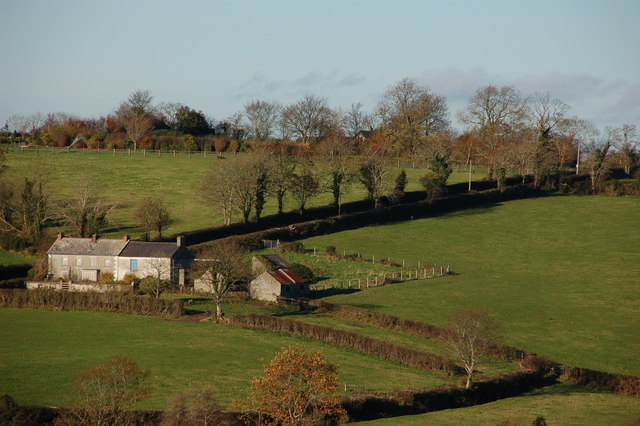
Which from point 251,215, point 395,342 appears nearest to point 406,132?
point 251,215

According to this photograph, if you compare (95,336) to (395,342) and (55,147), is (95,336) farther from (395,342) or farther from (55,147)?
(55,147)

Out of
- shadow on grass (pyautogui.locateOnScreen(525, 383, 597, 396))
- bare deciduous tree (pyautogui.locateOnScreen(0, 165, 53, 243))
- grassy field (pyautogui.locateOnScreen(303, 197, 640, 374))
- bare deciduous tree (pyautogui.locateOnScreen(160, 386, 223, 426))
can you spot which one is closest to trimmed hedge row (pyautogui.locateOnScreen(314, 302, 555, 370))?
shadow on grass (pyautogui.locateOnScreen(525, 383, 597, 396))

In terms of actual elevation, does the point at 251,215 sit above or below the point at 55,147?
below

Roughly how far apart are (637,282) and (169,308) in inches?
1728

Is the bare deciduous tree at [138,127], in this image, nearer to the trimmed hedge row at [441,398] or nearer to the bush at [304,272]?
the bush at [304,272]

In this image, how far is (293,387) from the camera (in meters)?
34.6

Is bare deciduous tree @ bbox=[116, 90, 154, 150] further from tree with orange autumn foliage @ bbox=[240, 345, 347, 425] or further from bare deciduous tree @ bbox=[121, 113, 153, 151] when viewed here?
tree with orange autumn foliage @ bbox=[240, 345, 347, 425]

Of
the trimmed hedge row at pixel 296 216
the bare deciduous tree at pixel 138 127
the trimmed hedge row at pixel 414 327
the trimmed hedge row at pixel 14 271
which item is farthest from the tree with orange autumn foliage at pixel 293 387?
the bare deciduous tree at pixel 138 127

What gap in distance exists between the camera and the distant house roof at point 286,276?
6575 centimetres

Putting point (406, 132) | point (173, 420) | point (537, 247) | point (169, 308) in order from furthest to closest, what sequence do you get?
1. point (406, 132)
2. point (537, 247)
3. point (169, 308)
4. point (173, 420)

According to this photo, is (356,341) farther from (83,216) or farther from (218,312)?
(83,216)

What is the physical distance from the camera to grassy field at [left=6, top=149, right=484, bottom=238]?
92.1m

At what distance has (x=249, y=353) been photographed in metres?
49.6

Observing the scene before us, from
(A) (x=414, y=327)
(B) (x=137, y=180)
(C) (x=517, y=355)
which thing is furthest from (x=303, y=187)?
(C) (x=517, y=355)
